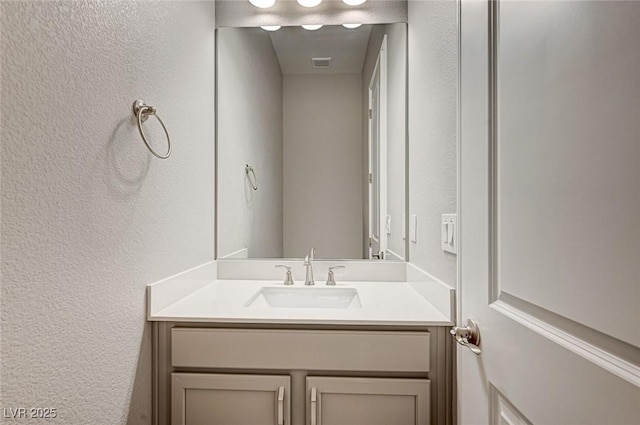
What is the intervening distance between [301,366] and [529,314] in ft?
2.27

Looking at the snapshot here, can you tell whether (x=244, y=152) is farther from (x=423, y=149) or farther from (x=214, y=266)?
(x=423, y=149)

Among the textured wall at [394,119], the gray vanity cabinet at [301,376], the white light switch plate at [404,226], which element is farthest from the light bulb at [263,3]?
the gray vanity cabinet at [301,376]

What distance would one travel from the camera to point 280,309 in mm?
1186

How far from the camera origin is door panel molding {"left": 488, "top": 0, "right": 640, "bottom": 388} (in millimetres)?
434

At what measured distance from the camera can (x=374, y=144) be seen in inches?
69.6

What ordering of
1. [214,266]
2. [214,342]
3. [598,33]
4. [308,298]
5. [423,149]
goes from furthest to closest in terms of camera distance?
[214,266]
[308,298]
[423,149]
[214,342]
[598,33]

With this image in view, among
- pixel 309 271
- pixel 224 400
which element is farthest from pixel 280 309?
pixel 309 271

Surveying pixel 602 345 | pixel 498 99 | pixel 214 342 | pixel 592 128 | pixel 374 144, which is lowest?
pixel 214 342

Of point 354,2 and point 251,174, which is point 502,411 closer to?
point 251,174

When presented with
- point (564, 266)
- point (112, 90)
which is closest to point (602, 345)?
point (564, 266)

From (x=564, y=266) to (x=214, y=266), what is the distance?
1.46 m

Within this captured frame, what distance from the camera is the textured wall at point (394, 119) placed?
1.66m

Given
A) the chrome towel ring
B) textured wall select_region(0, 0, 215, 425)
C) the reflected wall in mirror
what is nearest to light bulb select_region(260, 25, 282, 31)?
the reflected wall in mirror

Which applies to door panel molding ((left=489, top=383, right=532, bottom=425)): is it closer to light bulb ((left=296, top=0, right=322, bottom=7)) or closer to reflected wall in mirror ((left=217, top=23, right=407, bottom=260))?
reflected wall in mirror ((left=217, top=23, right=407, bottom=260))
